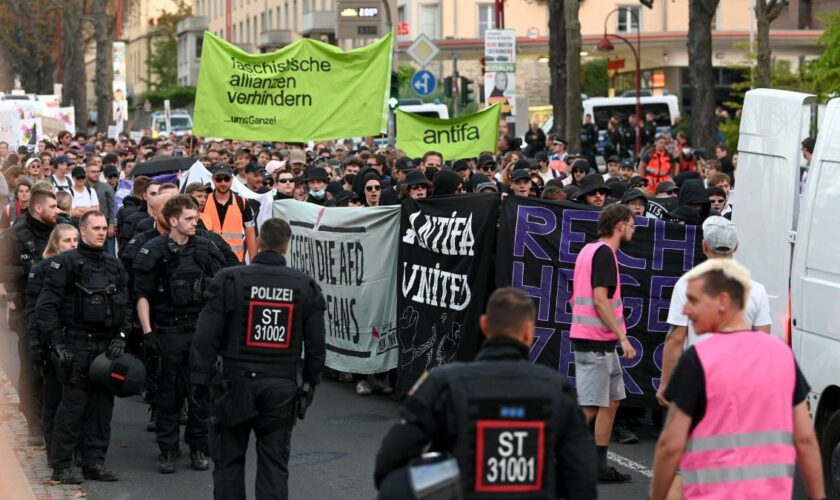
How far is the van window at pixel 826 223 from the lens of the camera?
8.00 m

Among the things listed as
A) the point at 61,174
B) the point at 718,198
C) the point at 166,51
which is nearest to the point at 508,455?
the point at 718,198

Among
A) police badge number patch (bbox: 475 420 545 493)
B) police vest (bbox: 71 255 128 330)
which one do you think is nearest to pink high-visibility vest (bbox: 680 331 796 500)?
police badge number patch (bbox: 475 420 545 493)

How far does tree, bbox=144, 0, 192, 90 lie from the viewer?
97750mm

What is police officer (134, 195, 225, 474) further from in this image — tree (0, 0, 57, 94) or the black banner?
tree (0, 0, 57, 94)

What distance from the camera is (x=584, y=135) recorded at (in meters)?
34.8

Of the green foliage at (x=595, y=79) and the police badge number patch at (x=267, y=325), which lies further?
the green foliage at (x=595, y=79)

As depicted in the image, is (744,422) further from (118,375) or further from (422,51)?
(422,51)

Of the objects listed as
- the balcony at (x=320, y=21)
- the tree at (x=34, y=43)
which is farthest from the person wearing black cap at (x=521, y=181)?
the balcony at (x=320, y=21)

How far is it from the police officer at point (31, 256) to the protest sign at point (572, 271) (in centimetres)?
333

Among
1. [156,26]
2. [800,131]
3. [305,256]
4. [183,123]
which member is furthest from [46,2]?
[800,131]

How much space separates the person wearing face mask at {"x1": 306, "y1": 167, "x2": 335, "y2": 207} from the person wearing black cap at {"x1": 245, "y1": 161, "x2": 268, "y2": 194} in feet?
2.91

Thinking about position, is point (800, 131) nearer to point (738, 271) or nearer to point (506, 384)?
point (738, 271)

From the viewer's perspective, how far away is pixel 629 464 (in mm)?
9797

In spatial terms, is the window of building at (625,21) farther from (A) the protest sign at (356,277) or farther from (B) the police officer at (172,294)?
(B) the police officer at (172,294)
